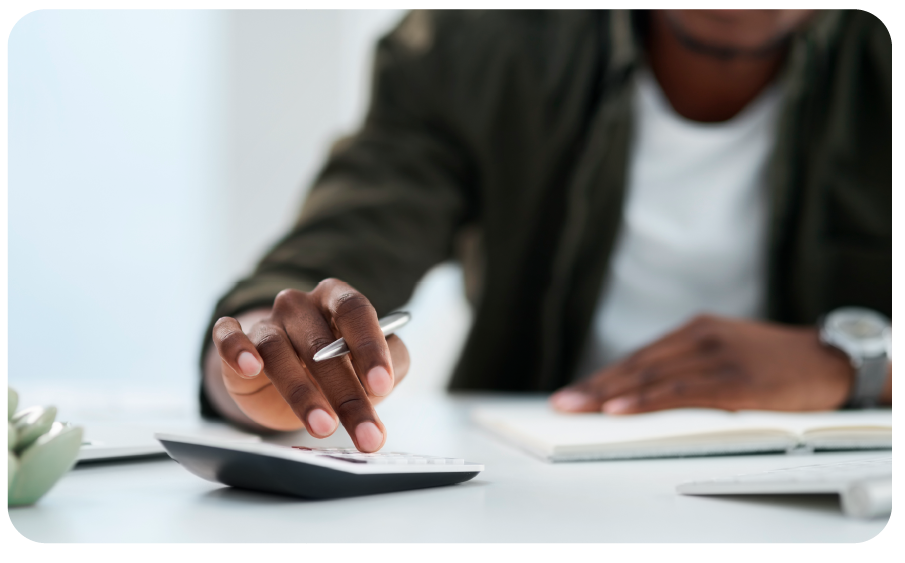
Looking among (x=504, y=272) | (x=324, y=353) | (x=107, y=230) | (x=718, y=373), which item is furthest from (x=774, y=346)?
(x=107, y=230)

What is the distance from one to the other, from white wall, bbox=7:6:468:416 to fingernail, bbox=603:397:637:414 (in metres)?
0.21

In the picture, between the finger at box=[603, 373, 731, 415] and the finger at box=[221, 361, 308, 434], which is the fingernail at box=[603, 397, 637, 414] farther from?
the finger at box=[221, 361, 308, 434]

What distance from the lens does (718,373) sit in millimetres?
671

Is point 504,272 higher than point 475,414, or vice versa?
point 504,272

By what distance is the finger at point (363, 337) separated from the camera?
1.09 feet

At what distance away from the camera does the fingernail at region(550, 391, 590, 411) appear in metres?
0.64

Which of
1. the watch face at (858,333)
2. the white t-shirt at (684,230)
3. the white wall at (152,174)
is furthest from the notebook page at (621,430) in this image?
the white t-shirt at (684,230)

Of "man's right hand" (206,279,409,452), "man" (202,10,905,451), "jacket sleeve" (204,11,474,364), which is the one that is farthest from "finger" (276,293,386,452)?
"man" (202,10,905,451)

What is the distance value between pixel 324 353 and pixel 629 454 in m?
0.22

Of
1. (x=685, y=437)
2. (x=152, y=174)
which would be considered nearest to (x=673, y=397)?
(x=685, y=437)

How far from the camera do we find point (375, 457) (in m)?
0.34

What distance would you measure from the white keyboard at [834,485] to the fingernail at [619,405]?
0.26 metres

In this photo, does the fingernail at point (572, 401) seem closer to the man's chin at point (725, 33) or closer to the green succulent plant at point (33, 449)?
the green succulent plant at point (33, 449)
